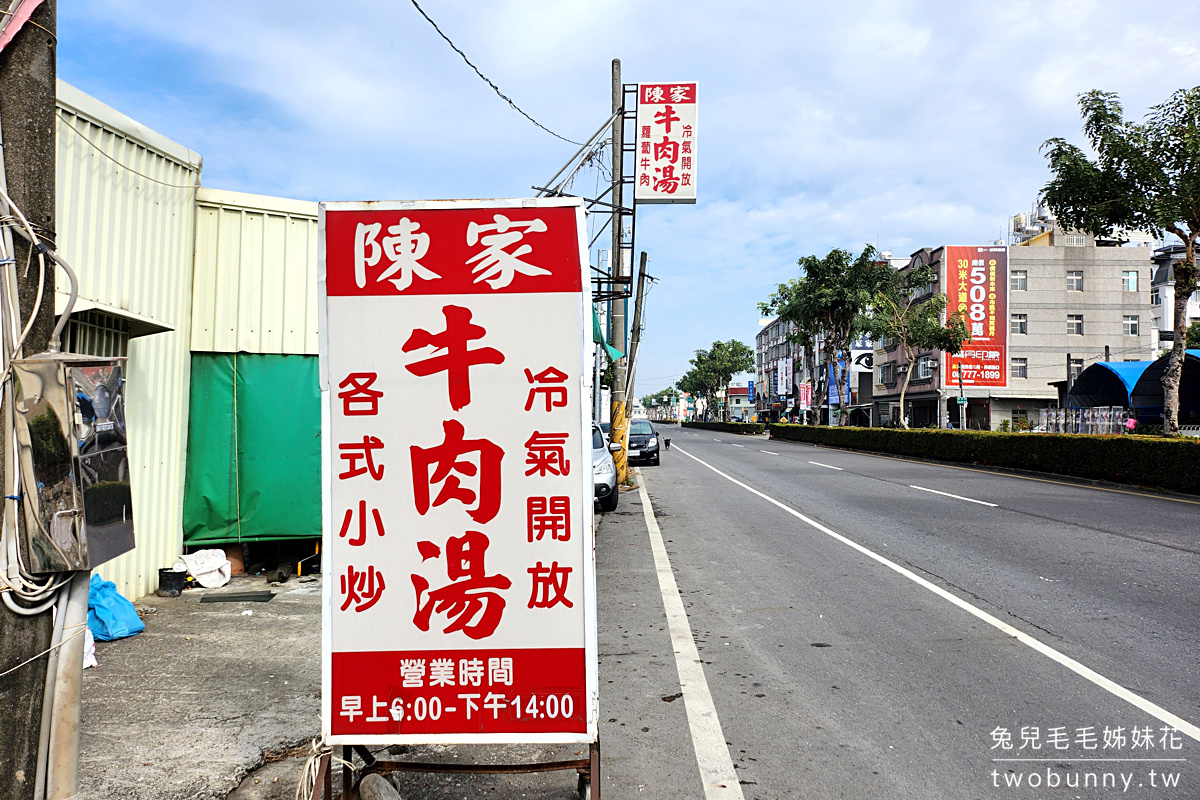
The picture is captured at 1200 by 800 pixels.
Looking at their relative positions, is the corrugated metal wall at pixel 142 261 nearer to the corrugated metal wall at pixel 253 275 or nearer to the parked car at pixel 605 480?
the corrugated metal wall at pixel 253 275

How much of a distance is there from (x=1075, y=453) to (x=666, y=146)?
504 inches

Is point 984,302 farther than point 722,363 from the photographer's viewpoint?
No

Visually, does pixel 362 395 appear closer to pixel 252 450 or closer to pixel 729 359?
pixel 252 450

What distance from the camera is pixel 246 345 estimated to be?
7281mm

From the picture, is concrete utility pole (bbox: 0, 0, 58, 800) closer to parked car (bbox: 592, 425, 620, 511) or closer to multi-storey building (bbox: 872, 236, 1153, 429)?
parked car (bbox: 592, 425, 620, 511)

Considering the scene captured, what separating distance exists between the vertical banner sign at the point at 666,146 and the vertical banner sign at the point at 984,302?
1383 inches

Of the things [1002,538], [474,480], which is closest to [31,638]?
[474,480]

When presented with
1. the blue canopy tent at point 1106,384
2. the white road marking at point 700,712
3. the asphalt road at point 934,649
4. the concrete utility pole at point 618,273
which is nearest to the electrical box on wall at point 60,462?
the asphalt road at point 934,649

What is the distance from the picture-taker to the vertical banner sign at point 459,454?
9.47 ft

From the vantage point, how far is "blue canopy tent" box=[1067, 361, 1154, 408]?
97.2 ft

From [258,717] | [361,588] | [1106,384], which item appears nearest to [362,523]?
[361,588]

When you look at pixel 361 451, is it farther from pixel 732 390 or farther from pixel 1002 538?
pixel 732 390

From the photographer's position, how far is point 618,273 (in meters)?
16.0

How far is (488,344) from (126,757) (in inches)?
103
